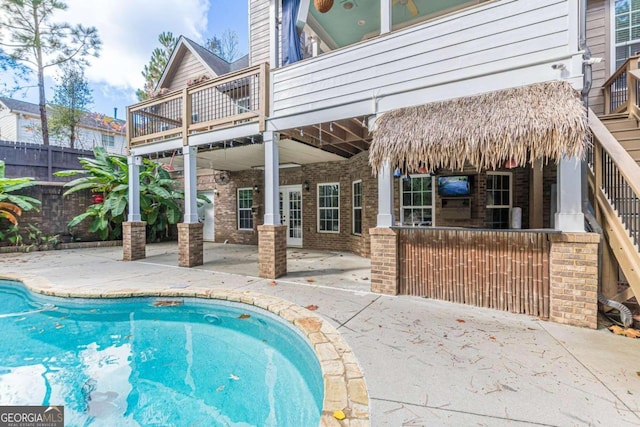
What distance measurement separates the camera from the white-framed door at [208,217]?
42.6ft

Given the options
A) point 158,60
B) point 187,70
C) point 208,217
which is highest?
point 158,60

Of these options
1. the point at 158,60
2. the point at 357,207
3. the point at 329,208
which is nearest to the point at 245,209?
the point at 329,208

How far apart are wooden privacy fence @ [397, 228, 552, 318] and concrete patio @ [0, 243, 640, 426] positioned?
0.23 metres

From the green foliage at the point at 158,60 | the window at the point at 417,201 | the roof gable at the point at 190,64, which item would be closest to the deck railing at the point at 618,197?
the window at the point at 417,201

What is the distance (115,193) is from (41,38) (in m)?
10.9

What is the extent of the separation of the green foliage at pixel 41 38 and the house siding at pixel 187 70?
671cm

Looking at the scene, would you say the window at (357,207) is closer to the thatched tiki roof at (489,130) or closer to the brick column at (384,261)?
the brick column at (384,261)

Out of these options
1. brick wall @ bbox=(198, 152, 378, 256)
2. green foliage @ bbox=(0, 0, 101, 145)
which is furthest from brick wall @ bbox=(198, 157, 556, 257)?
green foliage @ bbox=(0, 0, 101, 145)

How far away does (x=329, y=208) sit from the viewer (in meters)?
9.95

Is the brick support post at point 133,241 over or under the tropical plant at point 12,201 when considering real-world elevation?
under

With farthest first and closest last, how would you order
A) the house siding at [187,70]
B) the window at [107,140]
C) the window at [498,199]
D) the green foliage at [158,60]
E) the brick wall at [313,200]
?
the window at [107,140]
the green foliage at [158,60]
the house siding at [187,70]
the brick wall at [313,200]
the window at [498,199]

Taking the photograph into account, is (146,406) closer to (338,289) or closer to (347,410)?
(347,410)

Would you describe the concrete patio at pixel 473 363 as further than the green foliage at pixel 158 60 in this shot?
No

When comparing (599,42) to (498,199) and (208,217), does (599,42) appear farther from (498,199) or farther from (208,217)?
(208,217)
